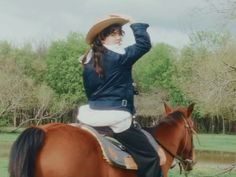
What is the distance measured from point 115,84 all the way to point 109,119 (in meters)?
0.42

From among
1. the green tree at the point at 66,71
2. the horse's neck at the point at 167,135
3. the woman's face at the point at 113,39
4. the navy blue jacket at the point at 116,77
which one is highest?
the woman's face at the point at 113,39

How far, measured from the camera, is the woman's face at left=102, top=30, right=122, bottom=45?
263 inches

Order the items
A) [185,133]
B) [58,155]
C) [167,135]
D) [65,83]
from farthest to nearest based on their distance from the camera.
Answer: [65,83] < [185,133] < [167,135] < [58,155]

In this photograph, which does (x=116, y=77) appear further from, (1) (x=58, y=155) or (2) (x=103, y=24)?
(1) (x=58, y=155)

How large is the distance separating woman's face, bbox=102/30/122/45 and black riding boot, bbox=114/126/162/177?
3.41 feet

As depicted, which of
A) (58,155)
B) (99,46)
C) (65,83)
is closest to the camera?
(58,155)

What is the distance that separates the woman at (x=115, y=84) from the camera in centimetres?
647

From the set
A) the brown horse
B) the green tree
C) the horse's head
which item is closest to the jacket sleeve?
the brown horse

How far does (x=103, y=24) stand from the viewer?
21.9 ft

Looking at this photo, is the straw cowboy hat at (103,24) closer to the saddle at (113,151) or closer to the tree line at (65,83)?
the saddle at (113,151)

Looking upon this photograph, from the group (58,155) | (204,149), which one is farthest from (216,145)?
(58,155)

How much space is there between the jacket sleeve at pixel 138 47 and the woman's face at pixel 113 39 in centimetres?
24

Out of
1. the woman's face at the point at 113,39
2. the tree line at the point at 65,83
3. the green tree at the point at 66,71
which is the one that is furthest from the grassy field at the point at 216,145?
the green tree at the point at 66,71

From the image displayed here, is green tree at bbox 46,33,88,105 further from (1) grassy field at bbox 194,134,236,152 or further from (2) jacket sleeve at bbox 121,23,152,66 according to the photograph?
(2) jacket sleeve at bbox 121,23,152,66
